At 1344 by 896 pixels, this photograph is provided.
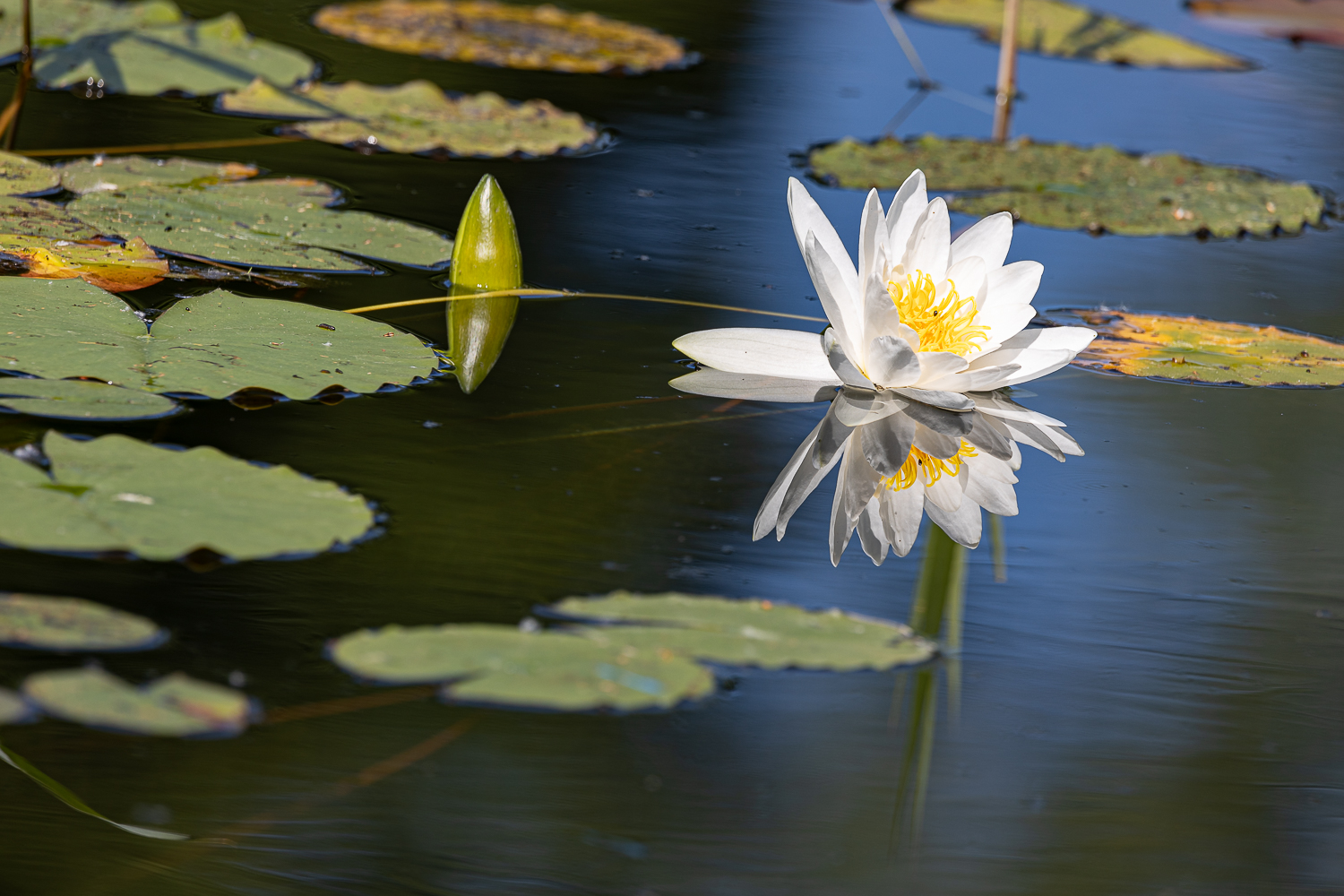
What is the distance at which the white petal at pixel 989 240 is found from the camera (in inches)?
67.5

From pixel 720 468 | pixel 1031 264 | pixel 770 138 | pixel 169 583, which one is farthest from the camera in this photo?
pixel 770 138

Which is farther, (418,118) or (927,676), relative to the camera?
(418,118)

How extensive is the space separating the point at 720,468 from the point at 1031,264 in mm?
530

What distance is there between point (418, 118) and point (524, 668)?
209 cm

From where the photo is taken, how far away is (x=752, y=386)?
174 centimetres

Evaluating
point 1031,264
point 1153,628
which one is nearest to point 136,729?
point 1153,628

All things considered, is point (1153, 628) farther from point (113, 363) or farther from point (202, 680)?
point (113, 363)

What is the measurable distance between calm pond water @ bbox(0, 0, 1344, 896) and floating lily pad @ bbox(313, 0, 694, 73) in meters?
1.66

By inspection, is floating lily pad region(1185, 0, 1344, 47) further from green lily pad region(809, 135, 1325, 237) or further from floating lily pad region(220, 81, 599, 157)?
floating lily pad region(220, 81, 599, 157)

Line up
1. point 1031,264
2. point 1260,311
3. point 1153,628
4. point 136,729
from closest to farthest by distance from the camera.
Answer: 1. point 136,729
2. point 1153,628
3. point 1031,264
4. point 1260,311

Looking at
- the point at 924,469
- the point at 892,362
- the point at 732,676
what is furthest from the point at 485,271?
the point at 732,676

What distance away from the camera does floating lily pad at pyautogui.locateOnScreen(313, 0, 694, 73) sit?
3654mm

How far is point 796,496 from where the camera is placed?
144cm

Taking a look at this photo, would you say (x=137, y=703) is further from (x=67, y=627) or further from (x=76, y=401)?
(x=76, y=401)
